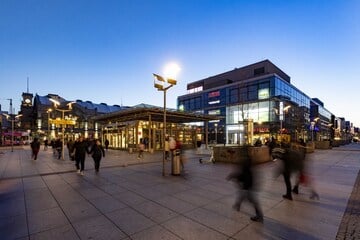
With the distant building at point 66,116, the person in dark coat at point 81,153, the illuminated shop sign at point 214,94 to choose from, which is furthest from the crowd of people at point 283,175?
the distant building at point 66,116

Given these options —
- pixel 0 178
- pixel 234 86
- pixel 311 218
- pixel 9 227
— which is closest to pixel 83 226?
pixel 9 227

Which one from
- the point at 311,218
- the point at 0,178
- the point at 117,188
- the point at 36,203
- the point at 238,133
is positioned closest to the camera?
the point at 311,218

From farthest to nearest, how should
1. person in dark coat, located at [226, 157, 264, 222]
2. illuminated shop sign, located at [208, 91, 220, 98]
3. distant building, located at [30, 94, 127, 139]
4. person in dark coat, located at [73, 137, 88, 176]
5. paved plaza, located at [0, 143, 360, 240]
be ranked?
distant building, located at [30, 94, 127, 139]
illuminated shop sign, located at [208, 91, 220, 98]
person in dark coat, located at [73, 137, 88, 176]
person in dark coat, located at [226, 157, 264, 222]
paved plaza, located at [0, 143, 360, 240]

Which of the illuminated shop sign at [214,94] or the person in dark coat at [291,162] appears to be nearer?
the person in dark coat at [291,162]

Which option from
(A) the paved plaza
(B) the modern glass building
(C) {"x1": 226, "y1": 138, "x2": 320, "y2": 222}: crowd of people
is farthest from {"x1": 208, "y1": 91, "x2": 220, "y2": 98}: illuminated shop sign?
(C) {"x1": 226, "y1": 138, "x2": 320, "y2": 222}: crowd of people

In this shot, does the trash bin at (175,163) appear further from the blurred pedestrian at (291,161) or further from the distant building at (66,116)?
the distant building at (66,116)

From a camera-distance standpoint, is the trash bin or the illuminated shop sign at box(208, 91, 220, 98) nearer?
the trash bin

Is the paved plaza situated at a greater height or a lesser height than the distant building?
lesser

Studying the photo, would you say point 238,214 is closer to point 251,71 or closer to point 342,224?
point 342,224

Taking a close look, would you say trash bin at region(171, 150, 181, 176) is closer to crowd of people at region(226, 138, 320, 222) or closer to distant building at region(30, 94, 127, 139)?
crowd of people at region(226, 138, 320, 222)

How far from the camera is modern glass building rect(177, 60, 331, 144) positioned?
45.9 m

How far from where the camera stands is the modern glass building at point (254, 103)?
45.9m

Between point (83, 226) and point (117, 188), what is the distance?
3186 millimetres

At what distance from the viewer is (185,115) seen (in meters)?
26.4
